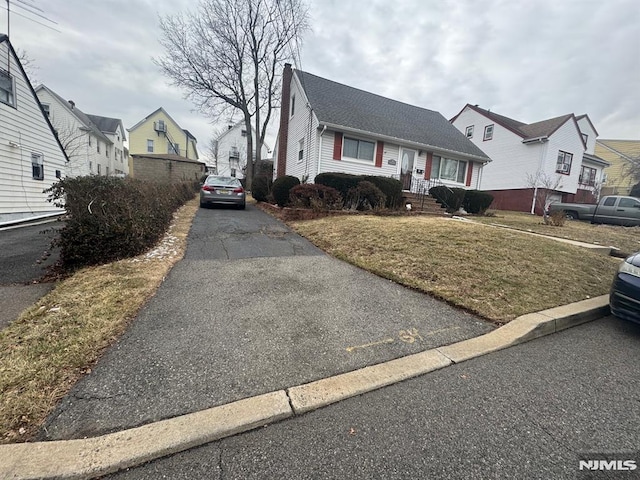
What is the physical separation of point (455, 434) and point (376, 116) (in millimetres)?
15923

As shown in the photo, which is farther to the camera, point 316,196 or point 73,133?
point 73,133

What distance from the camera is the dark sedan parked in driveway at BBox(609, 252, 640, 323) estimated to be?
331 cm

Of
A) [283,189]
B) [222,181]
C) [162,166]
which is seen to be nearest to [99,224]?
[283,189]

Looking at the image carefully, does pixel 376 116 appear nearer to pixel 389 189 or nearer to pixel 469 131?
pixel 389 189

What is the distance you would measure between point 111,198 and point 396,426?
585 cm

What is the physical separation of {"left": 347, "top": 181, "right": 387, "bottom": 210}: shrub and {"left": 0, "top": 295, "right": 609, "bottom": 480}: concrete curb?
822 centimetres

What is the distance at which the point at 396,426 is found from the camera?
6.31 feet

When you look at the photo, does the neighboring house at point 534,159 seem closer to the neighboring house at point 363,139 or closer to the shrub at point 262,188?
the neighboring house at point 363,139

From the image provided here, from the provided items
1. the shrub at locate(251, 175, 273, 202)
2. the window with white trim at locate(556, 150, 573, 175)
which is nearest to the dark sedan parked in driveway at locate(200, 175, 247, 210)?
the shrub at locate(251, 175, 273, 202)

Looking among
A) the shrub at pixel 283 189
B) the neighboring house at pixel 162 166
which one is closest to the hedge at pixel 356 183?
the shrub at pixel 283 189

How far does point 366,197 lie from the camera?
10883 mm

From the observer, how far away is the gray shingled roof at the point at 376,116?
13.7m

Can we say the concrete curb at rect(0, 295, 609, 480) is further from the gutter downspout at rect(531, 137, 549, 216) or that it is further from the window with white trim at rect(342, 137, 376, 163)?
the gutter downspout at rect(531, 137, 549, 216)

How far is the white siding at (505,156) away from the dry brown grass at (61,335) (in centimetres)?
2338
